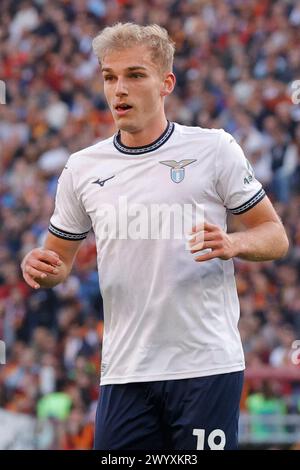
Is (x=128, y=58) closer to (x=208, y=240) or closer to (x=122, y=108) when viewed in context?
(x=122, y=108)

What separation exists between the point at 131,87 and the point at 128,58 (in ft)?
0.40

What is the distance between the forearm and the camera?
480 centimetres

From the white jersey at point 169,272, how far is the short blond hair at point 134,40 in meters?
0.35

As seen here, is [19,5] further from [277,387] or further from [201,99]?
[277,387]

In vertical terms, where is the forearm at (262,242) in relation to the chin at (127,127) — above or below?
below

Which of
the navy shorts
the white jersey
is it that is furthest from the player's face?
the navy shorts

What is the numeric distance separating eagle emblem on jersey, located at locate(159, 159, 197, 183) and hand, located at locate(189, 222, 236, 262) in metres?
0.42

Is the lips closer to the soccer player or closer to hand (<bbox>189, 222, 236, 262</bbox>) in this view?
the soccer player

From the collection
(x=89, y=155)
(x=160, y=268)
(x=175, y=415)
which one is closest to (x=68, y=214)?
(x=89, y=155)

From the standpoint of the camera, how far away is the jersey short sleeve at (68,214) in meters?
5.27

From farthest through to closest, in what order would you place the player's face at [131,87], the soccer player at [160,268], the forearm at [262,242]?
the player's face at [131,87], the soccer player at [160,268], the forearm at [262,242]

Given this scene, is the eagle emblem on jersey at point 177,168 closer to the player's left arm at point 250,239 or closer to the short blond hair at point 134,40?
the player's left arm at point 250,239

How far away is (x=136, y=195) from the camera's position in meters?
5.03

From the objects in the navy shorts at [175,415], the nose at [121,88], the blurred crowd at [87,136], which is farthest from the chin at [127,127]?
the blurred crowd at [87,136]
